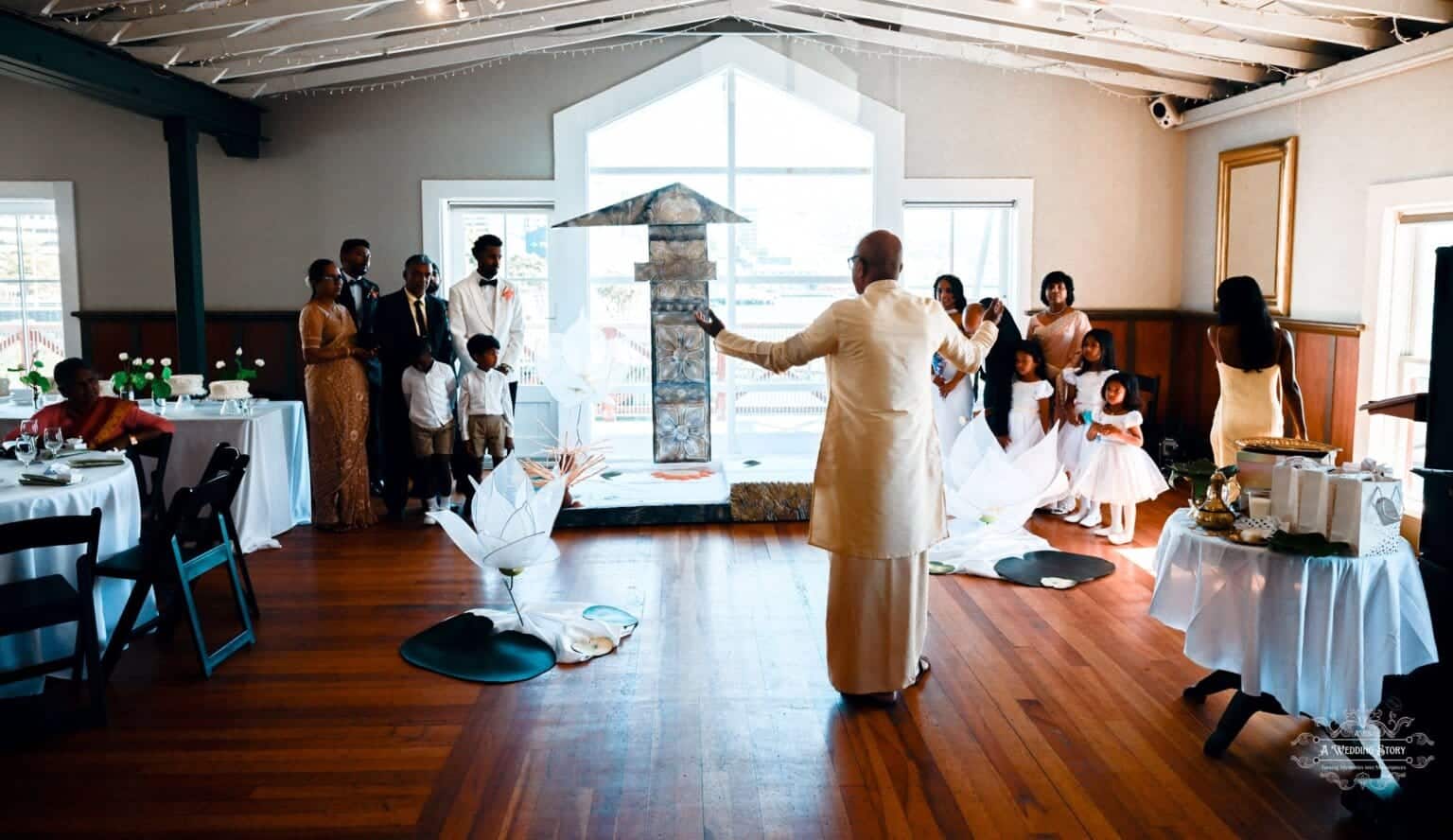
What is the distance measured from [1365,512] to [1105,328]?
5154 mm

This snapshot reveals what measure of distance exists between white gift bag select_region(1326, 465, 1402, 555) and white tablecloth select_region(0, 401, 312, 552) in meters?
5.08

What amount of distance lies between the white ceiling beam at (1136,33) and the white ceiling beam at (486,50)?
66.0 inches

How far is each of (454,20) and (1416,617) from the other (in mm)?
5739

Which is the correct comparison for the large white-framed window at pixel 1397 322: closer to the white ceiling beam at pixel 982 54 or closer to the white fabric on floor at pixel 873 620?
the white ceiling beam at pixel 982 54

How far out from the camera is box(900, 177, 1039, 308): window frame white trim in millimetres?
8453

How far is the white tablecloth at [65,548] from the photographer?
3877 mm

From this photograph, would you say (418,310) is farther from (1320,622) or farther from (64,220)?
(1320,622)

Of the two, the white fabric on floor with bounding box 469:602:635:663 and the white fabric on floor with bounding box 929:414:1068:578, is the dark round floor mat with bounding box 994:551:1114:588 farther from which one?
the white fabric on floor with bounding box 469:602:635:663

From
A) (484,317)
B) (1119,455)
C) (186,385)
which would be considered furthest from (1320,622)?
(186,385)

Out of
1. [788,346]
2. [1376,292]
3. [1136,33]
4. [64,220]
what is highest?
[1136,33]

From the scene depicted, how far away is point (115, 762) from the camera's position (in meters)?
3.45

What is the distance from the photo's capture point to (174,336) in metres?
8.29

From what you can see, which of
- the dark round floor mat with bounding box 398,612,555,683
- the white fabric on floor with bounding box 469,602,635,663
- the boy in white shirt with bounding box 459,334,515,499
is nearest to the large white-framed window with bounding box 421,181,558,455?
the boy in white shirt with bounding box 459,334,515,499

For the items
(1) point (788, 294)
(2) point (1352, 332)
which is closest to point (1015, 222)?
(1) point (788, 294)
